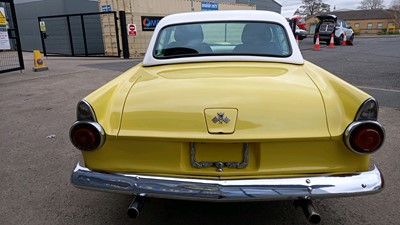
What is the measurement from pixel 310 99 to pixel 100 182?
5.04ft

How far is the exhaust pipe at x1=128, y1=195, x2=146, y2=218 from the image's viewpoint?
6.93ft

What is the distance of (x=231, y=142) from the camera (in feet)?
6.69

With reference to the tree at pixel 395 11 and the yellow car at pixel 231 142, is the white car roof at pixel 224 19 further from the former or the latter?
the tree at pixel 395 11

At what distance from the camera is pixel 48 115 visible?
5898mm

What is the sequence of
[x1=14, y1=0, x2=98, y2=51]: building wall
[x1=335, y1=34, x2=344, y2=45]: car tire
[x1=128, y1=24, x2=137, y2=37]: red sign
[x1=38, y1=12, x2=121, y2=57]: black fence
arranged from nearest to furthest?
[x1=128, y1=24, x2=137, y2=37]: red sign → [x1=38, y1=12, x2=121, y2=57]: black fence → [x1=14, y1=0, x2=98, y2=51]: building wall → [x1=335, y1=34, x2=344, y2=45]: car tire

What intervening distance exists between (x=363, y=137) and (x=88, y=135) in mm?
1829

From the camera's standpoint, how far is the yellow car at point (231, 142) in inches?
80.4

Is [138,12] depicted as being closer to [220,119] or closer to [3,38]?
[3,38]

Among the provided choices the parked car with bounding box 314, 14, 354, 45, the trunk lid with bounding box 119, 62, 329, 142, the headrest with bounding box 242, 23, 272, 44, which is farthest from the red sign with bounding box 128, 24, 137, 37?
the trunk lid with bounding box 119, 62, 329, 142

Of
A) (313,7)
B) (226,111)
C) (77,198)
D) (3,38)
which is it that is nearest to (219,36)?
(226,111)

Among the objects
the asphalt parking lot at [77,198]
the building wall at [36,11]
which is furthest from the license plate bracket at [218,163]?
the building wall at [36,11]

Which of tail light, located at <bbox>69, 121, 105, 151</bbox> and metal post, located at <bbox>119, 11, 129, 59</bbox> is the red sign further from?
tail light, located at <bbox>69, 121, 105, 151</bbox>

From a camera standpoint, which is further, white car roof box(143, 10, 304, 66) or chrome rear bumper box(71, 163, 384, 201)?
white car roof box(143, 10, 304, 66)

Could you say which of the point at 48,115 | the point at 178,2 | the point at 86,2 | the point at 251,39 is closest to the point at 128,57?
the point at 178,2
